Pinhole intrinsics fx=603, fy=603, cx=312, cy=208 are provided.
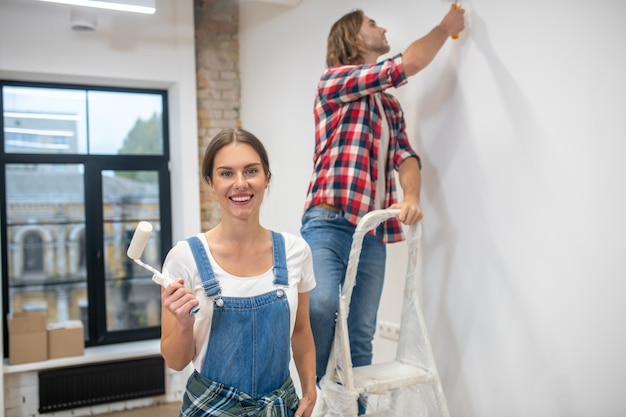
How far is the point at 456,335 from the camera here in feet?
8.60

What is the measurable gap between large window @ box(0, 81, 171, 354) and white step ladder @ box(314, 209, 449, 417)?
284 cm

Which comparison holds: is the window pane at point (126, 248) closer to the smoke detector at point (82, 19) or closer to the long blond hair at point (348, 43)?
the smoke detector at point (82, 19)

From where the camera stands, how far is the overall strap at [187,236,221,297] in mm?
1578

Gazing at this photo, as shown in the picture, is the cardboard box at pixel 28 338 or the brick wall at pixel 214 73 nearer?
the cardboard box at pixel 28 338

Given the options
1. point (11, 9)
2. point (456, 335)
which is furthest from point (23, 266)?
point (456, 335)

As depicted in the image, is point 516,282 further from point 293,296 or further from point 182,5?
point 182,5

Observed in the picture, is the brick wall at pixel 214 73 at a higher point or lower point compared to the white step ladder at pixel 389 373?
higher

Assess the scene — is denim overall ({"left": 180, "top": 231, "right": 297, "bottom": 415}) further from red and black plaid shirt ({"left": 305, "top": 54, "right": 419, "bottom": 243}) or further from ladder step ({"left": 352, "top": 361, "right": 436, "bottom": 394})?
red and black plaid shirt ({"left": 305, "top": 54, "right": 419, "bottom": 243})

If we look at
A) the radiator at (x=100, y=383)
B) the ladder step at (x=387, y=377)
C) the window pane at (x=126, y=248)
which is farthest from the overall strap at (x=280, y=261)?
the window pane at (x=126, y=248)

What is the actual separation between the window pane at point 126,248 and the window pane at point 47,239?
0.61ft

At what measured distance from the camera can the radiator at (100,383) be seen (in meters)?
4.12

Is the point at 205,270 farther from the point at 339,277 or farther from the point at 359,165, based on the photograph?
the point at 359,165

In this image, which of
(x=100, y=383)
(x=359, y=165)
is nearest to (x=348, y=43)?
(x=359, y=165)

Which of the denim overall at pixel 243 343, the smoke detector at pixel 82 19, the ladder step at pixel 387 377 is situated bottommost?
the ladder step at pixel 387 377
